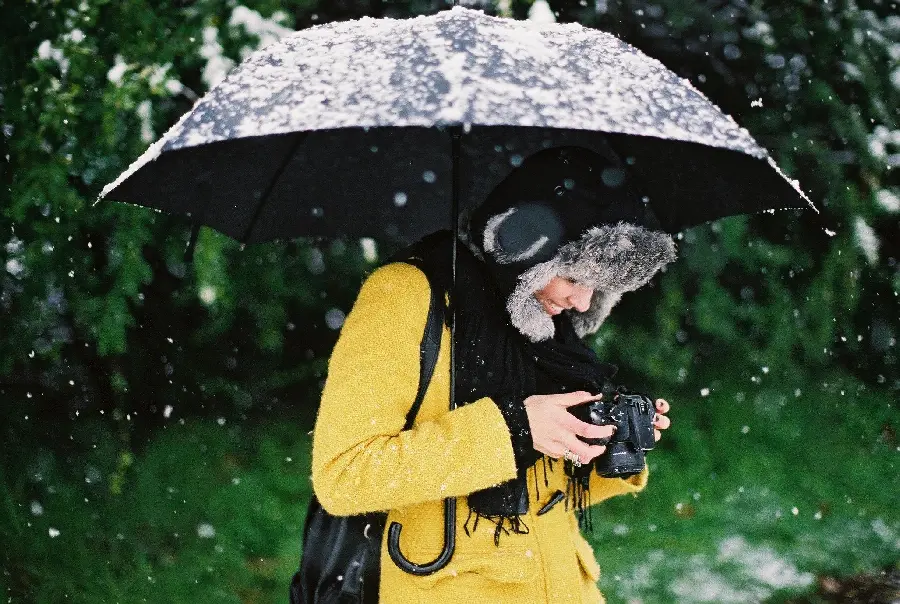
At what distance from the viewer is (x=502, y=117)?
57.1 inches

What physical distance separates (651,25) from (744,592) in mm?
2741

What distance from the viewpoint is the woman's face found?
6.33ft

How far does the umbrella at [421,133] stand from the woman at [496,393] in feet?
0.26

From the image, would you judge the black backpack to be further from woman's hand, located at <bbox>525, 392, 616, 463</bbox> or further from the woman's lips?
the woman's lips

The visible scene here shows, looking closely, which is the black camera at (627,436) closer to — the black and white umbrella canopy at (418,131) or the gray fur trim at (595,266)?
the gray fur trim at (595,266)

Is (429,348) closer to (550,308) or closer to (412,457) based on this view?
(412,457)

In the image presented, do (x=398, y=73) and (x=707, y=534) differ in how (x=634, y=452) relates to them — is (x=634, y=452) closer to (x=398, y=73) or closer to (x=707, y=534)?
(x=398, y=73)

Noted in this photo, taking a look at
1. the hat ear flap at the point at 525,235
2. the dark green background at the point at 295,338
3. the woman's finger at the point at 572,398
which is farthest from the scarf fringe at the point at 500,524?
the dark green background at the point at 295,338

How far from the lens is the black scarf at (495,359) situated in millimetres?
1800

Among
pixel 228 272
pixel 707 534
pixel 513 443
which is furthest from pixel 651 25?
pixel 513 443

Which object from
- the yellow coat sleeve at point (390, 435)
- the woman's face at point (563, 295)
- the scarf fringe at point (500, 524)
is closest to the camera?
the yellow coat sleeve at point (390, 435)

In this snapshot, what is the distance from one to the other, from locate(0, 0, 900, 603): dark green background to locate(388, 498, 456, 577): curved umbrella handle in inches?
83.4

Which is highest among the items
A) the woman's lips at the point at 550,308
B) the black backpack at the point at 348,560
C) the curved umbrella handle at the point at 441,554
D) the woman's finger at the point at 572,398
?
the woman's finger at the point at 572,398

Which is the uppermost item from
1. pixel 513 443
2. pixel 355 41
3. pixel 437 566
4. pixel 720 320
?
pixel 355 41
